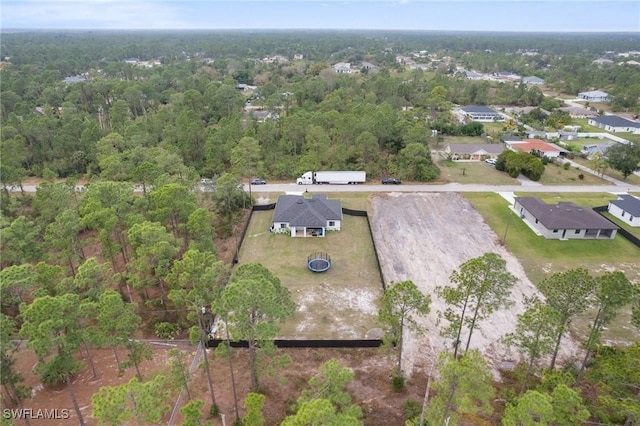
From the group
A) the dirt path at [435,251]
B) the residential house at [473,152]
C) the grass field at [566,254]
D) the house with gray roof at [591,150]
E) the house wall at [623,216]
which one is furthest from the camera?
the residential house at [473,152]

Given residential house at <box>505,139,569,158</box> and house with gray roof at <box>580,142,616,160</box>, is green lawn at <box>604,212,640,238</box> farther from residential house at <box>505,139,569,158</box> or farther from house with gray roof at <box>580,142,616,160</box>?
house with gray roof at <box>580,142,616,160</box>

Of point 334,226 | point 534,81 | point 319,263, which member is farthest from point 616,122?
point 319,263

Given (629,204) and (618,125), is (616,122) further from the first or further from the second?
(629,204)

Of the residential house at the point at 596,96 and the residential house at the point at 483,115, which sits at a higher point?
the residential house at the point at 596,96

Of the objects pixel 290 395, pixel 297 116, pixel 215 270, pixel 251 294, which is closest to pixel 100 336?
pixel 215 270

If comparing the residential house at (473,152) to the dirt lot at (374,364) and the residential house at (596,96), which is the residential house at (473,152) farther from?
the residential house at (596,96)

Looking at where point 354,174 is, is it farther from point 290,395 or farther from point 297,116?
→ point 290,395

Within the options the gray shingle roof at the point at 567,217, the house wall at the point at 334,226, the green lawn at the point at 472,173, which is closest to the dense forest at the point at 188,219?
the green lawn at the point at 472,173
